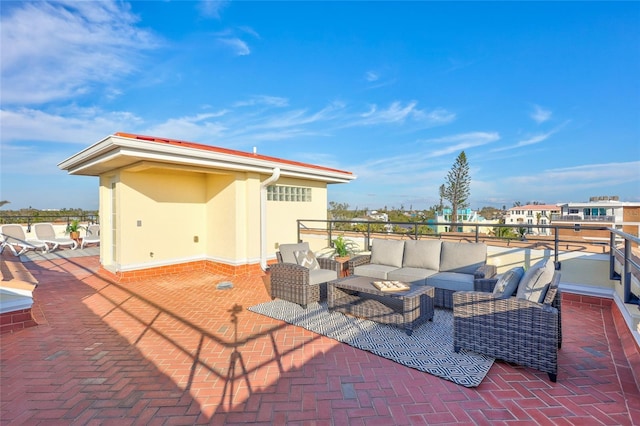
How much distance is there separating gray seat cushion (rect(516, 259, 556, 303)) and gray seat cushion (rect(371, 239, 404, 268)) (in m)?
2.40

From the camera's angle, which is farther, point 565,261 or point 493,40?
point 493,40

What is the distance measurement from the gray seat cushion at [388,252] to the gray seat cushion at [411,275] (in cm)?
31

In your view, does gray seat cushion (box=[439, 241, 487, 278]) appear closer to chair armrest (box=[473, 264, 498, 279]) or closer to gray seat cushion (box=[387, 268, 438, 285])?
chair armrest (box=[473, 264, 498, 279])

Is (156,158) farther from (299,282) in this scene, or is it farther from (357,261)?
(357,261)

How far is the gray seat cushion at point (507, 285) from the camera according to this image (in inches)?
113

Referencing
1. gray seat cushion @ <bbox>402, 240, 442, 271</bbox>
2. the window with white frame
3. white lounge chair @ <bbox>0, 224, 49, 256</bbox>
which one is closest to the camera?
gray seat cushion @ <bbox>402, 240, 442, 271</bbox>

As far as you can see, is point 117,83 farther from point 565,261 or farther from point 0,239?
point 565,261

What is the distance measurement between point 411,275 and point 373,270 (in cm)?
64

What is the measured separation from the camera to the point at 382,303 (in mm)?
3984

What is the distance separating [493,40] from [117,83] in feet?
38.2

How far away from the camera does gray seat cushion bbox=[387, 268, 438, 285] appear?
14.4ft

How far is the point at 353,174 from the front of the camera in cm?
935

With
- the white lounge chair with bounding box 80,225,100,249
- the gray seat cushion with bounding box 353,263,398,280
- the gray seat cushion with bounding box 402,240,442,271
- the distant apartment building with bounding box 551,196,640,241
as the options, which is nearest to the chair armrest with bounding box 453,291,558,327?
the gray seat cushion with bounding box 353,263,398,280

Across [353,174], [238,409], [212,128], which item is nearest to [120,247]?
[238,409]
